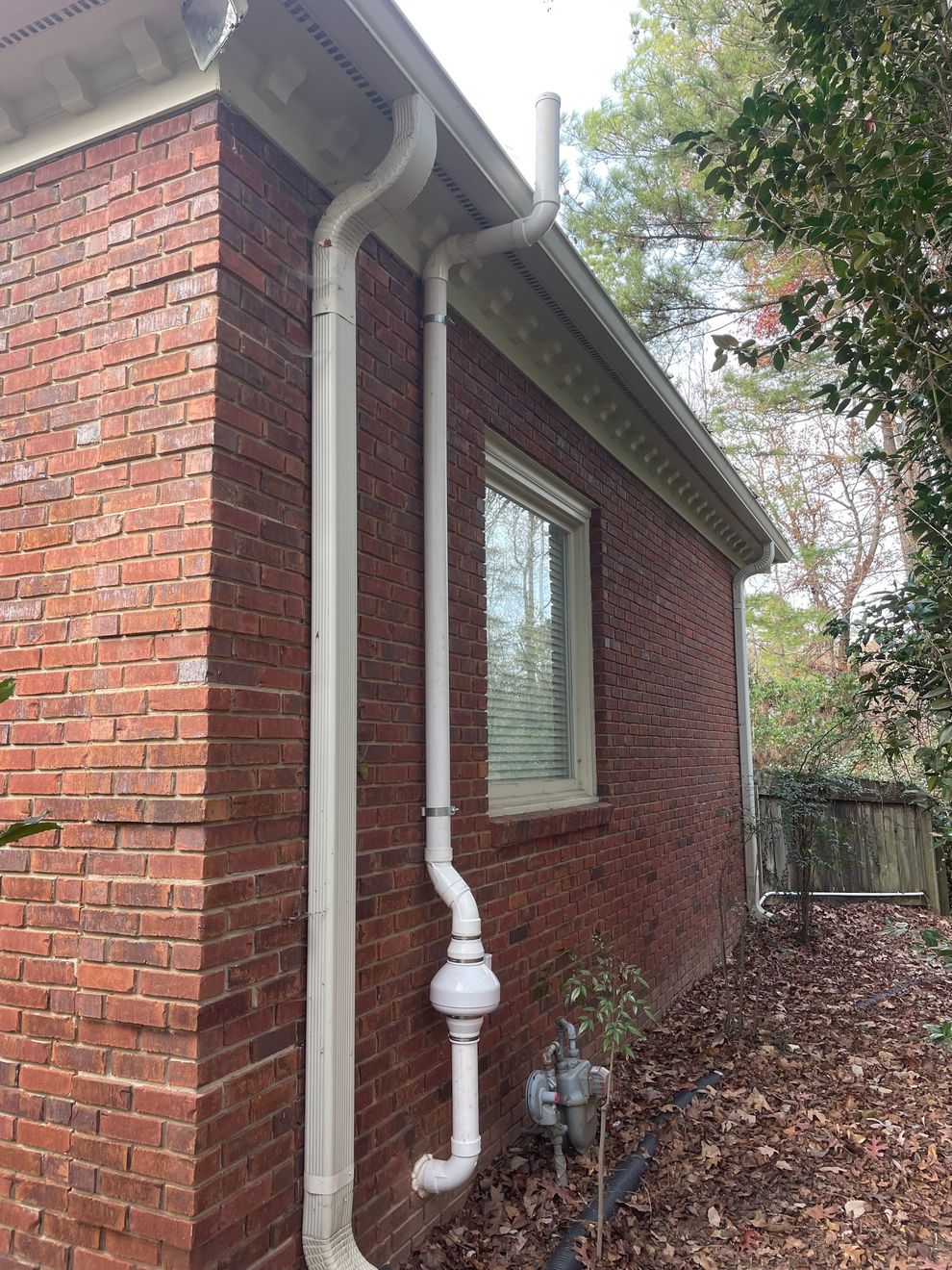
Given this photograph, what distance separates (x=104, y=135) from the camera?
99.1 inches

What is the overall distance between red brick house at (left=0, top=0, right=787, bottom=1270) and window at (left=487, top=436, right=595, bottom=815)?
83 centimetres

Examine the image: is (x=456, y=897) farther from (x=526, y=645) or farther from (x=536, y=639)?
(x=536, y=639)

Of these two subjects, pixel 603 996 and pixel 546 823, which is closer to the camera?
pixel 546 823

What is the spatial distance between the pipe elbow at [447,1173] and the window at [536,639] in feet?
4.43

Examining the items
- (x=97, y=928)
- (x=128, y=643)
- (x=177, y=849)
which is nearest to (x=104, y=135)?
(x=128, y=643)

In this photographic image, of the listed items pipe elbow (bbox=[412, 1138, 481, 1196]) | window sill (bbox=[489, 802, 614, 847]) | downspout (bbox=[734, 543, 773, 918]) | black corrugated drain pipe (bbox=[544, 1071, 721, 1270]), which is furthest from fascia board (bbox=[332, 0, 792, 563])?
black corrugated drain pipe (bbox=[544, 1071, 721, 1270])

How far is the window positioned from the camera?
13.4 feet

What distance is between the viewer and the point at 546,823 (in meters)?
3.96

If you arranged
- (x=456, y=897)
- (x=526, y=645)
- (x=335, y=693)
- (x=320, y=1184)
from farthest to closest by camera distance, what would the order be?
(x=526, y=645), (x=456, y=897), (x=335, y=693), (x=320, y=1184)

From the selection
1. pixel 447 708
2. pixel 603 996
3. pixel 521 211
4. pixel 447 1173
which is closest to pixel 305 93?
pixel 521 211

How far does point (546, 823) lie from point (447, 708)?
1.15 metres

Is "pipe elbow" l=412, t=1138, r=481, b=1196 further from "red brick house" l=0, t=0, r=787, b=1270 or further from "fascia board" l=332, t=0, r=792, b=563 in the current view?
"fascia board" l=332, t=0, r=792, b=563

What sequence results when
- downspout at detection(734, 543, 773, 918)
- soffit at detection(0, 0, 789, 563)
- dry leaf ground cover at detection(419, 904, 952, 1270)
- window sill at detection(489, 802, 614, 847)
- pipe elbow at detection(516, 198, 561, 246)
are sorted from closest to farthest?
soffit at detection(0, 0, 789, 563) → dry leaf ground cover at detection(419, 904, 952, 1270) → pipe elbow at detection(516, 198, 561, 246) → window sill at detection(489, 802, 614, 847) → downspout at detection(734, 543, 773, 918)

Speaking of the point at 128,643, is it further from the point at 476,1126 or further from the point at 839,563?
the point at 839,563
